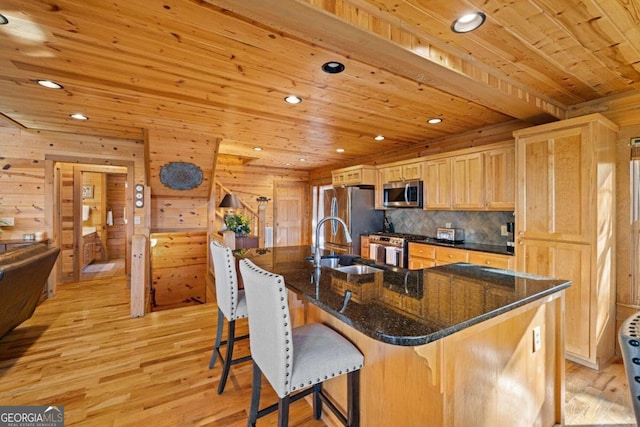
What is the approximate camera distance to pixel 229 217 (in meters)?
4.90

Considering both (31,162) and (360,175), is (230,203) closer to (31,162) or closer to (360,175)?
(360,175)

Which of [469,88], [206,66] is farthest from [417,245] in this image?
[206,66]

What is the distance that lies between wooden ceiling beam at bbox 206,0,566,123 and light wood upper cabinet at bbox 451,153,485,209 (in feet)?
3.45

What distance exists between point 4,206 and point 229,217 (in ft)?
10.0

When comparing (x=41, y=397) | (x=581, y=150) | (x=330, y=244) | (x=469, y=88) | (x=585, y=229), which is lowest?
(x=41, y=397)

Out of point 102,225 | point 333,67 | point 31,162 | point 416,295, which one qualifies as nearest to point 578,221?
point 416,295

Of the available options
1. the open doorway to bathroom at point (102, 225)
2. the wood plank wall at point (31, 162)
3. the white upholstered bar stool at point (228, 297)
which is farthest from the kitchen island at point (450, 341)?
the open doorway to bathroom at point (102, 225)

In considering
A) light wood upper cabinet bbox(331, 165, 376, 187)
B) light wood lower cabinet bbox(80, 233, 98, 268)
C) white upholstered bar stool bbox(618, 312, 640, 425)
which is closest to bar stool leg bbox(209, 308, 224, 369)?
white upholstered bar stool bbox(618, 312, 640, 425)

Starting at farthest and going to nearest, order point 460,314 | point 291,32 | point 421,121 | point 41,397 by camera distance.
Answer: point 421,121
point 41,397
point 291,32
point 460,314

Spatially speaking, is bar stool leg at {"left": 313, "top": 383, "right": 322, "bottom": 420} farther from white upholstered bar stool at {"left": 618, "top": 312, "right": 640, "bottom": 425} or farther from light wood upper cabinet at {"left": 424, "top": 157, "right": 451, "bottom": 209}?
light wood upper cabinet at {"left": 424, "top": 157, "right": 451, "bottom": 209}

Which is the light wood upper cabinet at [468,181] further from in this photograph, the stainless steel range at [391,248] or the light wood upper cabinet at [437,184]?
the stainless steel range at [391,248]

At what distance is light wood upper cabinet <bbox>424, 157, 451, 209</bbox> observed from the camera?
390 cm

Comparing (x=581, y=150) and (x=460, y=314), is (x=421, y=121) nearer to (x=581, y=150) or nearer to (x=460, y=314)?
(x=581, y=150)

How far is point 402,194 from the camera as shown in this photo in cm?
445
